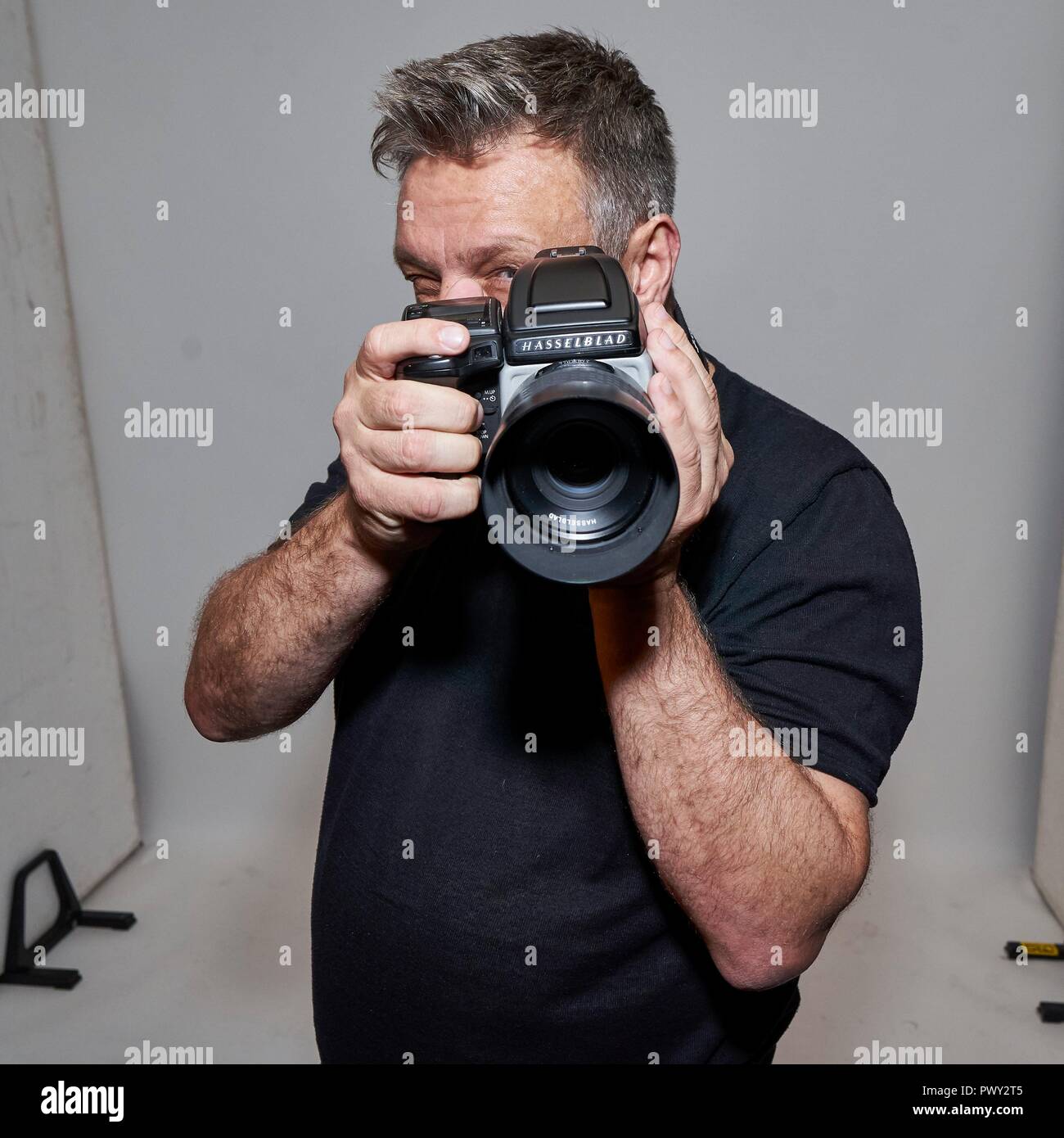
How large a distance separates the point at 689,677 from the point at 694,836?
117mm

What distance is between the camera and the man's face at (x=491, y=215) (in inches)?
36.3

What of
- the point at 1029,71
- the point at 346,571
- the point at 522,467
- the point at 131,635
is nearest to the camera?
the point at 522,467

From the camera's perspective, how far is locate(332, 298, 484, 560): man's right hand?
0.72 m

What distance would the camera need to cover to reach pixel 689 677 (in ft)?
2.45

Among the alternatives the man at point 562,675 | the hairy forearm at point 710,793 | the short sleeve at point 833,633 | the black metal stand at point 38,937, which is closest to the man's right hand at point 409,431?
the man at point 562,675

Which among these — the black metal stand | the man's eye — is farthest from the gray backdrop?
the man's eye

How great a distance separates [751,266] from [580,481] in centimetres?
136

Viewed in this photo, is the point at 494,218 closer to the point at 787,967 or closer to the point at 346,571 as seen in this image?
the point at 346,571

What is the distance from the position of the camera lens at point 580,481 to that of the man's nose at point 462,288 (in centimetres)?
26

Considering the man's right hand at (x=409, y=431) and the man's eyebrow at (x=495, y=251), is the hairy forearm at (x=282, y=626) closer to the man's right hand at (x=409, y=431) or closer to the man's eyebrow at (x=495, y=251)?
the man's right hand at (x=409, y=431)

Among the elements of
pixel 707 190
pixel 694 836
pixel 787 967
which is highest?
pixel 707 190

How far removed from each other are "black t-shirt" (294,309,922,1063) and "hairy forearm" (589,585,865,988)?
6 centimetres
